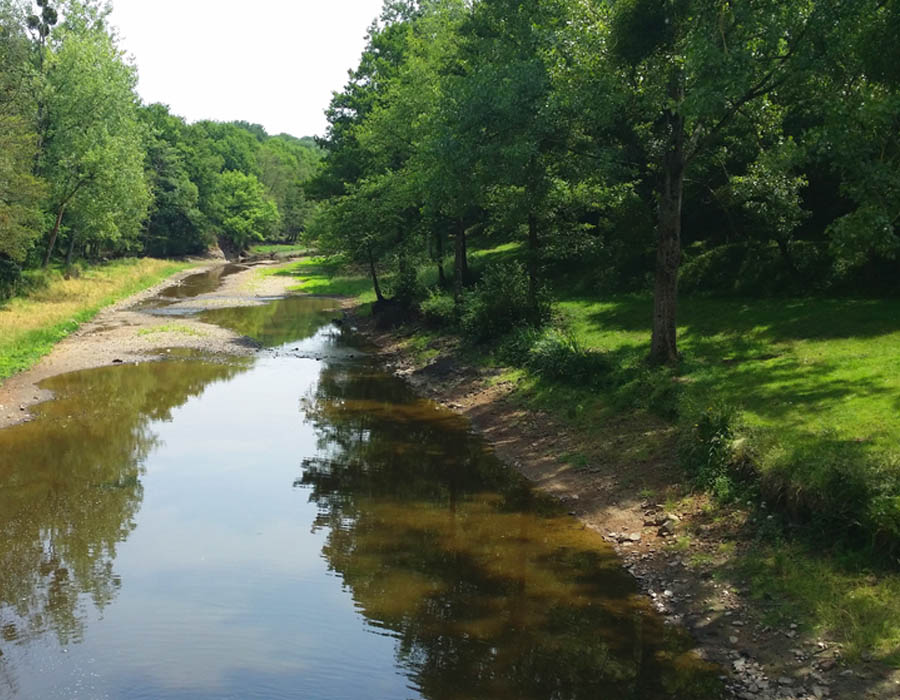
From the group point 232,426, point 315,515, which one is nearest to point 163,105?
point 232,426

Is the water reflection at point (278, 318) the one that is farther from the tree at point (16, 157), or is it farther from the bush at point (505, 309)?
the bush at point (505, 309)

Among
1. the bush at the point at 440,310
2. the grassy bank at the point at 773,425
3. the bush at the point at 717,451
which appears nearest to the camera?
the grassy bank at the point at 773,425

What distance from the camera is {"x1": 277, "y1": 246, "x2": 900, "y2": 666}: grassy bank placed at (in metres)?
9.21

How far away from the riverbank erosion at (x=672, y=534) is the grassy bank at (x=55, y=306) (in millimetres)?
17745

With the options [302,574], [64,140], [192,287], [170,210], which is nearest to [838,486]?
[302,574]

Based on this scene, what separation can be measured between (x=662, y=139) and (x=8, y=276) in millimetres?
36192

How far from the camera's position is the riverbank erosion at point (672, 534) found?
8.16 metres

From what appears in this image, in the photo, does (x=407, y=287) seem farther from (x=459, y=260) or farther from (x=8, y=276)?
(x=8, y=276)

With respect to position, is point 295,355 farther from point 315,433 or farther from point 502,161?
point 502,161

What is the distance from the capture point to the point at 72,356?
2884 cm

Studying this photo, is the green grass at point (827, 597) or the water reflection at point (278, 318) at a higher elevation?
the water reflection at point (278, 318)

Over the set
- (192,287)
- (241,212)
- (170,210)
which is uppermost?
(241,212)

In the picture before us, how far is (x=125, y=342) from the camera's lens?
1277 inches

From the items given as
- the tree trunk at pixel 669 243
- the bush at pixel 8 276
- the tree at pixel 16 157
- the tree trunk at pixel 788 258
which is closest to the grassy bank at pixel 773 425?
the tree trunk at pixel 669 243
